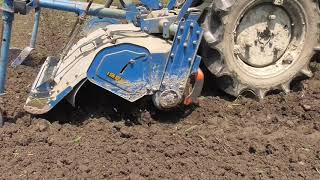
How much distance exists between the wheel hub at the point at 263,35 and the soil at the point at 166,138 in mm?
407

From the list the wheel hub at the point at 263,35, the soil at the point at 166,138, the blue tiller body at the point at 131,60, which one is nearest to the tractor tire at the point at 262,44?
the wheel hub at the point at 263,35

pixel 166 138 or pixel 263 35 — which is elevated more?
pixel 263 35

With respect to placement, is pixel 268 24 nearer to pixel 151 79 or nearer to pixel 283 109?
pixel 283 109

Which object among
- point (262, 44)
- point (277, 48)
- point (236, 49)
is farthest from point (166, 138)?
point (277, 48)

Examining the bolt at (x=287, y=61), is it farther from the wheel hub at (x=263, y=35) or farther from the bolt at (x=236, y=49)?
the bolt at (x=236, y=49)

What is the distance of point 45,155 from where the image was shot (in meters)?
4.20

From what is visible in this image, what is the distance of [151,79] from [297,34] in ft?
5.54

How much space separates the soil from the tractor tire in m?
0.19

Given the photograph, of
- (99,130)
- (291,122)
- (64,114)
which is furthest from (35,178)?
(291,122)

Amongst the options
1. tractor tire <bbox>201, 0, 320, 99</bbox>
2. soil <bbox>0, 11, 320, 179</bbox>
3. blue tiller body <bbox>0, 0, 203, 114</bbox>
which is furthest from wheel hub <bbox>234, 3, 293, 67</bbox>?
blue tiller body <bbox>0, 0, 203, 114</bbox>

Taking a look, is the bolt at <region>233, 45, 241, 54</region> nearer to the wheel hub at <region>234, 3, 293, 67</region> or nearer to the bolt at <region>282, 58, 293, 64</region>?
the wheel hub at <region>234, 3, 293, 67</region>

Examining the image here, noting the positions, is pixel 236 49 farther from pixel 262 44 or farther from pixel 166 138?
pixel 166 138

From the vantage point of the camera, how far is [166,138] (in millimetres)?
4496

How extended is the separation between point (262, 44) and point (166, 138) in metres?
1.53
